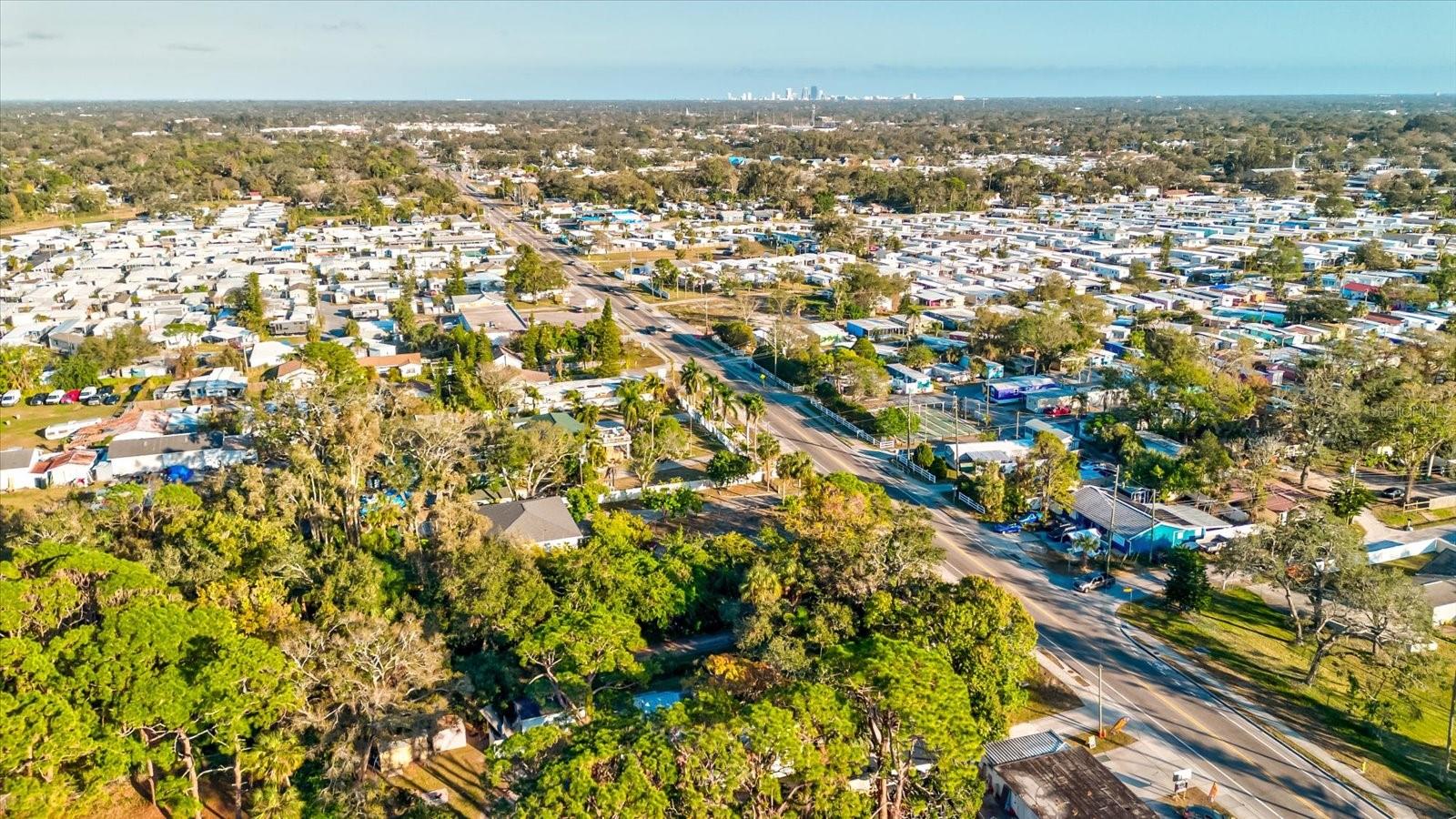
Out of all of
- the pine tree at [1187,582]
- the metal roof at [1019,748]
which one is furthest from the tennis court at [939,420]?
the metal roof at [1019,748]

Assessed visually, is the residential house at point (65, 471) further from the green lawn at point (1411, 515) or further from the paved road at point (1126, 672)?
the green lawn at point (1411, 515)

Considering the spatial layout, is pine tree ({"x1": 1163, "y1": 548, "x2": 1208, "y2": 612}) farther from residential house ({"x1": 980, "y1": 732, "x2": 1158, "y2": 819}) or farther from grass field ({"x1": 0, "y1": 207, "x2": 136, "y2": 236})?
grass field ({"x1": 0, "y1": 207, "x2": 136, "y2": 236})

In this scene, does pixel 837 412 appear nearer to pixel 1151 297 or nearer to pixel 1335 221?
pixel 1151 297

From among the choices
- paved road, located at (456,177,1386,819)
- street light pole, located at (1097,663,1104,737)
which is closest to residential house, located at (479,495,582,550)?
paved road, located at (456,177,1386,819)

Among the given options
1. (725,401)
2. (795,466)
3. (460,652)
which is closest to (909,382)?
(725,401)

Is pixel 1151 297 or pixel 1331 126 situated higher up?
pixel 1331 126

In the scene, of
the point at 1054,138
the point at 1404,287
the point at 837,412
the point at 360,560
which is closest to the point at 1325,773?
the point at 360,560
